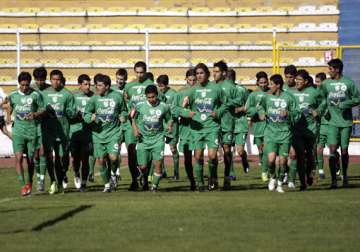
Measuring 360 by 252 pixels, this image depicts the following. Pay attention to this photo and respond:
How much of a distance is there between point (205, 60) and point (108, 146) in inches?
544

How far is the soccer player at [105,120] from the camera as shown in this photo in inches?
727

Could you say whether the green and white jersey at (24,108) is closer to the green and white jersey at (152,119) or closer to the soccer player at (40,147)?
the soccer player at (40,147)

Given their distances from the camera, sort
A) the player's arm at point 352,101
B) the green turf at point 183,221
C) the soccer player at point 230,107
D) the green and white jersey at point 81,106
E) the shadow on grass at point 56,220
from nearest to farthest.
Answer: the green turf at point 183,221
the shadow on grass at point 56,220
the player's arm at point 352,101
the green and white jersey at point 81,106
the soccer player at point 230,107

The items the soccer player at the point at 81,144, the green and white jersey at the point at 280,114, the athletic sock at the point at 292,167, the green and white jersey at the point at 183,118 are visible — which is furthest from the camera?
the soccer player at the point at 81,144

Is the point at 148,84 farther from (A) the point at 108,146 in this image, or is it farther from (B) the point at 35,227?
(B) the point at 35,227

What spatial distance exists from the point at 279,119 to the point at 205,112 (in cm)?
127

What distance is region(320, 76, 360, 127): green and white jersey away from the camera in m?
19.2

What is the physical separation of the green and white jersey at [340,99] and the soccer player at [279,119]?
1.40 metres

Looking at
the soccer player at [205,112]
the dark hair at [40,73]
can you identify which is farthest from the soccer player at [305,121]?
the dark hair at [40,73]

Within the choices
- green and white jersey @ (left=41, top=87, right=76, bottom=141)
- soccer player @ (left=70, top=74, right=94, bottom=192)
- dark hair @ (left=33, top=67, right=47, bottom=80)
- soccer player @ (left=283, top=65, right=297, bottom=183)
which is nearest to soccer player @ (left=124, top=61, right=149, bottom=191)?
soccer player @ (left=70, top=74, right=94, bottom=192)

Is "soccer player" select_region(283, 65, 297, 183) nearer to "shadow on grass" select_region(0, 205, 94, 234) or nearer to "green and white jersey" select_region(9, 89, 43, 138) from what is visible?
"green and white jersey" select_region(9, 89, 43, 138)

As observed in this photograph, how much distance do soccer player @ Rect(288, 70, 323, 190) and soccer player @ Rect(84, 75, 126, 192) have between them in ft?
10.2

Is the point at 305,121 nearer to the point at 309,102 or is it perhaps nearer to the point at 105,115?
the point at 309,102

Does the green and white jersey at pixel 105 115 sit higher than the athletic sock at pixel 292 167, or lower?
higher
